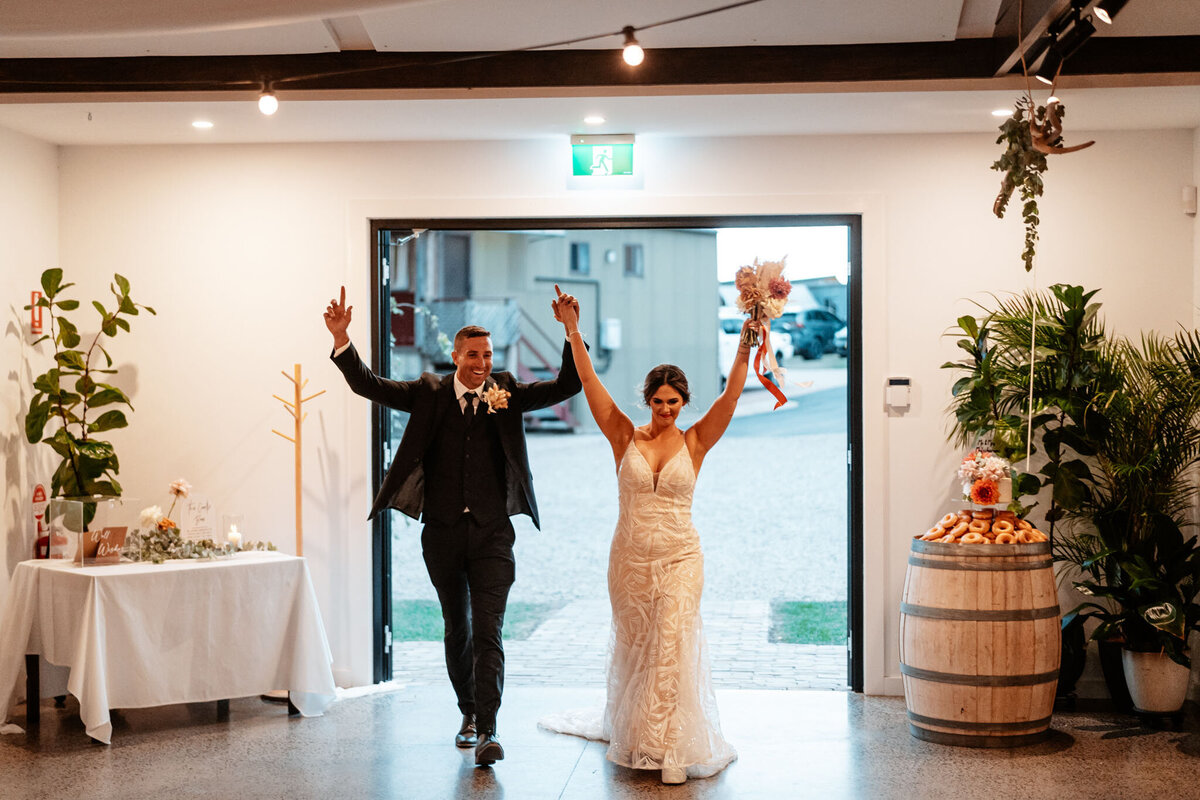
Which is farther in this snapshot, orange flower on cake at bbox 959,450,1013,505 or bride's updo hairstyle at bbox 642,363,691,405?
orange flower on cake at bbox 959,450,1013,505

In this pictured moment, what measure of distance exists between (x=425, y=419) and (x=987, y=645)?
241cm

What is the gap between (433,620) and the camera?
8.44 m

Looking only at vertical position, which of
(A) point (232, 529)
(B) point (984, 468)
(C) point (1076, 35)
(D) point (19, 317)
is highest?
(C) point (1076, 35)

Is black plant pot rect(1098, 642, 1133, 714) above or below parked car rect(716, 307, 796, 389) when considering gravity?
below

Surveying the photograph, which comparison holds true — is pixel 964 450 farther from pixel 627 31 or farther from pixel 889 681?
pixel 627 31

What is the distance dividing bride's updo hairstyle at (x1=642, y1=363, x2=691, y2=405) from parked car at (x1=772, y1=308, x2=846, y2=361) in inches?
585

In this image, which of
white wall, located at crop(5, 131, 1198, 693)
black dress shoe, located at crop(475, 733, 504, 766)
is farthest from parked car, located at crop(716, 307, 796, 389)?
black dress shoe, located at crop(475, 733, 504, 766)

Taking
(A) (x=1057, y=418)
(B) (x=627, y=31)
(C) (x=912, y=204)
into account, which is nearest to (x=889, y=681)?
(A) (x=1057, y=418)

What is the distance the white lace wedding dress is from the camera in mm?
4441

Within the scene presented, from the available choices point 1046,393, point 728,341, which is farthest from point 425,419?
point 728,341

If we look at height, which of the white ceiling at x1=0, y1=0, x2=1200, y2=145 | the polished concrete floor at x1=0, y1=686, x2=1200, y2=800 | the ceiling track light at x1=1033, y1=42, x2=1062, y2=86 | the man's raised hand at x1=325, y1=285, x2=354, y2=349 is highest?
the white ceiling at x1=0, y1=0, x2=1200, y2=145

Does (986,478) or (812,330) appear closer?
(986,478)

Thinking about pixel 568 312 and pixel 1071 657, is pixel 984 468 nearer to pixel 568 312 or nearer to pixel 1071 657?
pixel 1071 657

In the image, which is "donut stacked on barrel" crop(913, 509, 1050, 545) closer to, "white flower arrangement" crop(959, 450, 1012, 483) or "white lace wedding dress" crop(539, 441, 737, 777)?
"white flower arrangement" crop(959, 450, 1012, 483)
